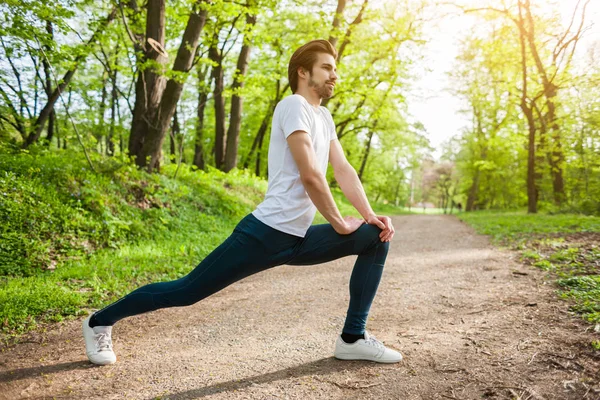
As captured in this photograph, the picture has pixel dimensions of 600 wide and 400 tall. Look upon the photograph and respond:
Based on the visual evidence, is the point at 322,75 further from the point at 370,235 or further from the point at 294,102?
the point at 370,235

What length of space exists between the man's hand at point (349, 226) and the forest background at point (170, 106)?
285 centimetres

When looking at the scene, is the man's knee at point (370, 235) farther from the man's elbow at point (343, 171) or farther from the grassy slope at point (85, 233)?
the grassy slope at point (85, 233)

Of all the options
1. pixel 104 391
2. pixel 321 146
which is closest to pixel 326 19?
pixel 321 146

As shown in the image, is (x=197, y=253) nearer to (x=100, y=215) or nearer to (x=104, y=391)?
(x=100, y=215)

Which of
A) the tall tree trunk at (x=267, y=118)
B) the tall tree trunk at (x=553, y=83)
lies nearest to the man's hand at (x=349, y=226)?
→ the tall tree trunk at (x=553, y=83)

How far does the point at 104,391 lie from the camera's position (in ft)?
8.04

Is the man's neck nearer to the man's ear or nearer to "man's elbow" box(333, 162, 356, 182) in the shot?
the man's ear

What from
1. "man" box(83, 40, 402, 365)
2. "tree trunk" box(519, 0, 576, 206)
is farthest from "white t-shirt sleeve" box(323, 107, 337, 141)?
"tree trunk" box(519, 0, 576, 206)

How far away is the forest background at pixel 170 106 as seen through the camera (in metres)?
5.77

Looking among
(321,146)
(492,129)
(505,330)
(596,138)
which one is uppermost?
(492,129)

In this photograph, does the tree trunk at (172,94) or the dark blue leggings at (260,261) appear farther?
the tree trunk at (172,94)

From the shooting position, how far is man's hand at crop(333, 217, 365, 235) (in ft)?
8.61

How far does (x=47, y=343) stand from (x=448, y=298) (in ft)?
12.4

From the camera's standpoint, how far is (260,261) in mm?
2539
